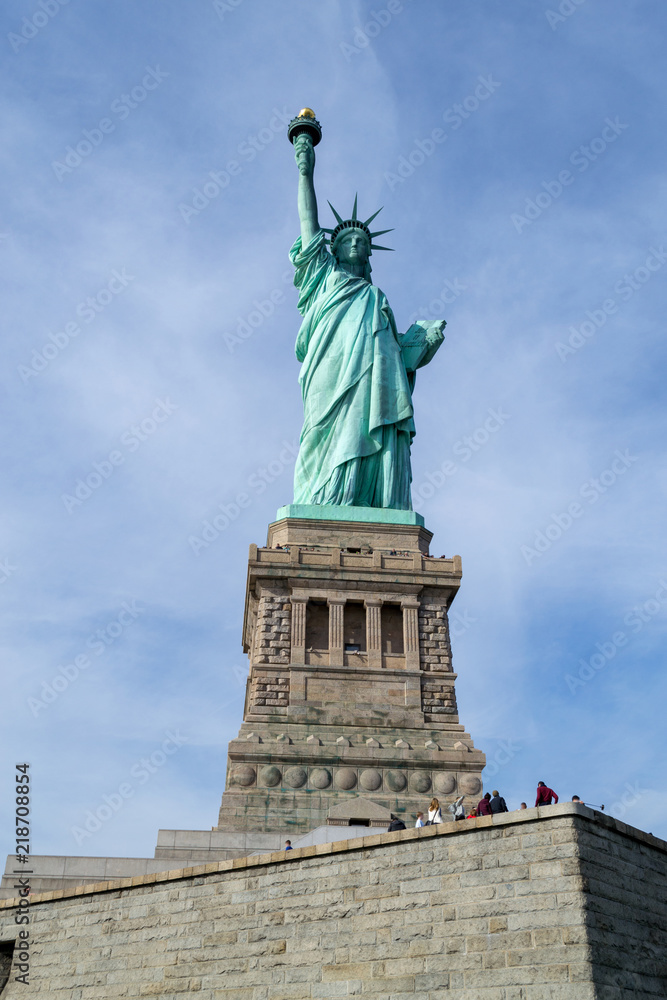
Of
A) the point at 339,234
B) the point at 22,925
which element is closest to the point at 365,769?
the point at 22,925

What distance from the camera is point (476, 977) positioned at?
462 inches

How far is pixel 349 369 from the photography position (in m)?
30.7

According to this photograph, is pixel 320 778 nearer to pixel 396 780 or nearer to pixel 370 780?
pixel 370 780

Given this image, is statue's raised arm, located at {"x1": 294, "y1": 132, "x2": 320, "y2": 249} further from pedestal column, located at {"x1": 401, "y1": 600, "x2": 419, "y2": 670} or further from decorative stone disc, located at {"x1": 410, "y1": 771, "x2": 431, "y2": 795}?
decorative stone disc, located at {"x1": 410, "y1": 771, "x2": 431, "y2": 795}

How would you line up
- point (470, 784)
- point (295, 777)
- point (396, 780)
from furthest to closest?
point (470, 784)
point (396, 780)
point (295, 777)

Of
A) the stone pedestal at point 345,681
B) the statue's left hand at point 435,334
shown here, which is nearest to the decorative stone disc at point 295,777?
the stone pedestal at point 345,681

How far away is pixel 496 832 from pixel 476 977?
1.57 metres

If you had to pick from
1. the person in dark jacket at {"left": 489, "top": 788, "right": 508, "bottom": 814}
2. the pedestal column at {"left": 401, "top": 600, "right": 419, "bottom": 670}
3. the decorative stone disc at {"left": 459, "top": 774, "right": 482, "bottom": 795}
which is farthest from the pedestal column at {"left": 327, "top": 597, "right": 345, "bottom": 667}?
the person in dark jacket at {"left": 489, "top": 788, "right": 508, "bottom": 814}

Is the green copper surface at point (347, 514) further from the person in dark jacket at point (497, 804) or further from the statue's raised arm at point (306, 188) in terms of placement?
the person in dark jacket at point (497, 804)

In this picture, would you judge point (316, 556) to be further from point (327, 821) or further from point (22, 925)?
point (22, 925)

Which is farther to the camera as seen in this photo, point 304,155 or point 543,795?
point 304,155

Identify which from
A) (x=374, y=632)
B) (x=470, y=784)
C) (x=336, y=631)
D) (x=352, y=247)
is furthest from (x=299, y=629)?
(x=352, y=247)

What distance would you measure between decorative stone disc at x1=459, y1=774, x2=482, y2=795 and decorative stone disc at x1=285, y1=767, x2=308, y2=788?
3.41 meters

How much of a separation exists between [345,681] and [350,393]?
30.2ft
